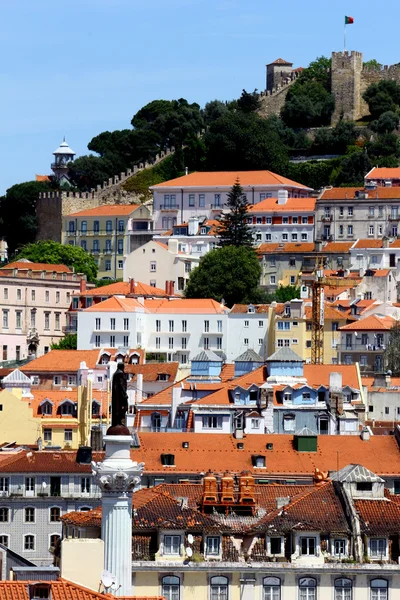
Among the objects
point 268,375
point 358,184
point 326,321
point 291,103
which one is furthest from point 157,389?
point 291,103

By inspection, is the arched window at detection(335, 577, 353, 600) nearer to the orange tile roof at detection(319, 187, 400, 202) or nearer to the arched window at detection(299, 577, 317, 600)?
the arched window at detection(299, 577, 317, 600)

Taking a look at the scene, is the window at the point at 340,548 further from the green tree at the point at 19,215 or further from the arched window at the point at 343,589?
the green tree at the point at 19,215

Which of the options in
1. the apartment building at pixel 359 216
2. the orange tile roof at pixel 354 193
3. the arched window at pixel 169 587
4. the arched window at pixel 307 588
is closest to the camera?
the arched window at pixel 169 587

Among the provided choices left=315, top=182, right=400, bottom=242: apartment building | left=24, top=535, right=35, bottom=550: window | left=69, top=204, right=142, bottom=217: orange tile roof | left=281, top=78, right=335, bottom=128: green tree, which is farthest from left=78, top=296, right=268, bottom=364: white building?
left=24, top=535, right=35, bottom=550: window

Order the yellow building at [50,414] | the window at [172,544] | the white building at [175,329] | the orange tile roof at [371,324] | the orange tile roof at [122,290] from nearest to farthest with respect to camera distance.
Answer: the window at [172,544] → the yellow building at [50,414] → the orange tile roof at [371,324] → the white building at [175,329] → the orange tile roof at [122,290]

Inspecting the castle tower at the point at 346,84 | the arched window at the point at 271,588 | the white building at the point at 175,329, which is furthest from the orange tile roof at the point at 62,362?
the arched window at the point at 271,588

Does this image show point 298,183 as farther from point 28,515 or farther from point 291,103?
point 28,515
